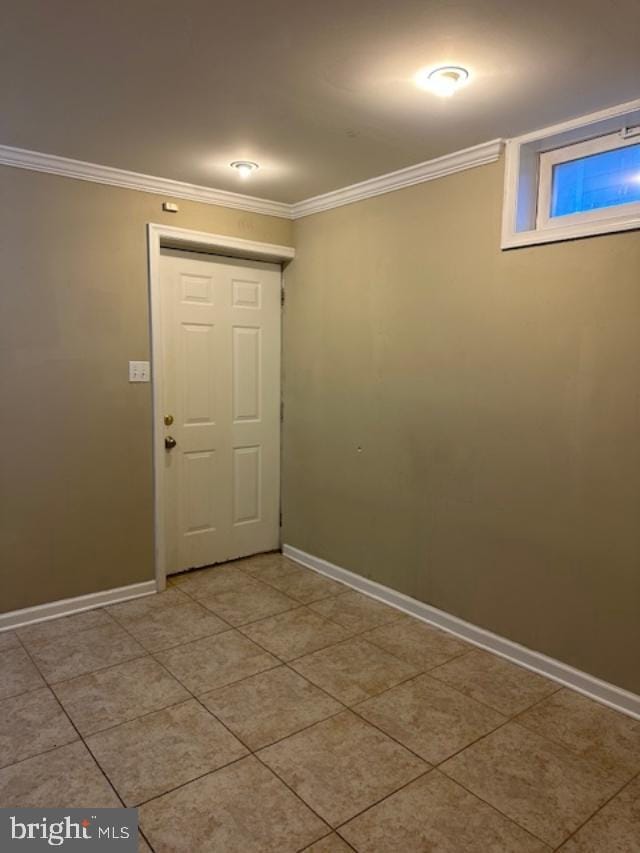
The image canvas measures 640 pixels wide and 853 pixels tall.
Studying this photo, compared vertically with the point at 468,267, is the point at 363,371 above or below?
below

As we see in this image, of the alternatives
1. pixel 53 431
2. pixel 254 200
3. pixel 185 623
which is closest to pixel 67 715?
pixel 185 623

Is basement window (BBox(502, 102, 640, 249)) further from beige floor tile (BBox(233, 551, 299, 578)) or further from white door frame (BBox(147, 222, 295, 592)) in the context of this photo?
beige floor tile (BBox(233, 551, 299, 578))

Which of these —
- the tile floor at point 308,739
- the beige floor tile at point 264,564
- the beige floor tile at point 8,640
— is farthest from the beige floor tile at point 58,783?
the beige floor tile at point 264,564

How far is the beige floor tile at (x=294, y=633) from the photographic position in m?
2.78

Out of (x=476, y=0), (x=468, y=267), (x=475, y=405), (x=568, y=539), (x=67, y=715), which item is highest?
(x=476, y=0)

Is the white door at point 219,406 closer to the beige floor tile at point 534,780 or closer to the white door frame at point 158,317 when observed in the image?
the white door frame at point 158,317

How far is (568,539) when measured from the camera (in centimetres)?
244

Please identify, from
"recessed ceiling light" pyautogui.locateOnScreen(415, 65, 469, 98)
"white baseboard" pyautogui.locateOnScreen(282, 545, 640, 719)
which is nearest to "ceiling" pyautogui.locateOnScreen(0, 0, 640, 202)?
"recessed ceiling light" pyautogui.locateOnScreen(415, 65, 469, 98)

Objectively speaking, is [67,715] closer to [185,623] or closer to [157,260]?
[185,623]

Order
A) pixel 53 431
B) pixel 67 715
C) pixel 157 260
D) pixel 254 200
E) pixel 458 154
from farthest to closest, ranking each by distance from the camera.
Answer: pixel 254 200 < pixel 157 260 < pixel 53 431 < pixel 458 154 < pixel 67 715

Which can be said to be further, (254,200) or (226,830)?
(254,200)

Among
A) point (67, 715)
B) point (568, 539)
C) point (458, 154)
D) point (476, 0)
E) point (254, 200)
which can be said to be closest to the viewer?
point (476, 0)

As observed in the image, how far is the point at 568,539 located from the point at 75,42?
2559 mm

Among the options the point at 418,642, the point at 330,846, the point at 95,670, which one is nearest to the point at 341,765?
the point at 330,846
